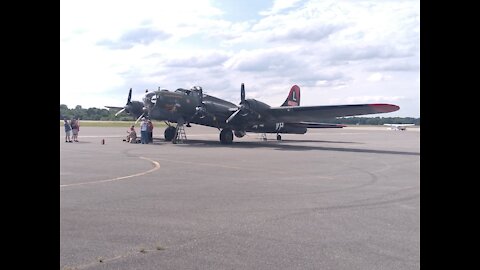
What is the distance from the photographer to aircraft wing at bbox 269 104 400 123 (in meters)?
23.7

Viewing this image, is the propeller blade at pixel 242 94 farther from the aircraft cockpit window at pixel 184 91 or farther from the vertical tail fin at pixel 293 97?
the vertical tail fin at pixel 293 97

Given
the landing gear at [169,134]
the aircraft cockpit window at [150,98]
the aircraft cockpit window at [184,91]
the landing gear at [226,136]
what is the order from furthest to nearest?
the landing gear at [169,134] → the landing gear at [226,136] → the aircraft cockpit window at [184,91] → the aircraft cockpit window at [150,98]

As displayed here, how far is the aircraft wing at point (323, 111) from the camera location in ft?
77.8

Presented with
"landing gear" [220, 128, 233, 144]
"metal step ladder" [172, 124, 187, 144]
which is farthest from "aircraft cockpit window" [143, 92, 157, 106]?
"landing gear" [220, 128, 233, 144]

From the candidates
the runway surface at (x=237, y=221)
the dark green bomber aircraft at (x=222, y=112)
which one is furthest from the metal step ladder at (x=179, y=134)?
the runway surface at (x=237, y=221)

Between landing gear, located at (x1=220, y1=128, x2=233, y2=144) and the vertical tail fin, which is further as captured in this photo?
the vertical tail fin

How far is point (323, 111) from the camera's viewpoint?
84.1 feet

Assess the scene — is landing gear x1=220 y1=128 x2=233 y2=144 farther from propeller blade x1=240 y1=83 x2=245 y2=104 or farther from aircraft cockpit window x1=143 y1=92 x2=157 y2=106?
aircraft cockpit window x1=143 y1=92 x2=157 y2=106

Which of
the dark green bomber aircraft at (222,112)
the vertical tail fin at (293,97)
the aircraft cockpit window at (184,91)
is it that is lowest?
the dark green bomber aircraft at (222,112)

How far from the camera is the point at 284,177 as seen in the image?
40.4 ft

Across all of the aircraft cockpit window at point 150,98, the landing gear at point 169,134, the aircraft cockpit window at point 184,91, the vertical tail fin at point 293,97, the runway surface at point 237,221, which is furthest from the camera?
the vertical tail fin at point 293,97

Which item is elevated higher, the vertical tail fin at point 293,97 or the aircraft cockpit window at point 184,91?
the vertical tail fin at point 293,97
